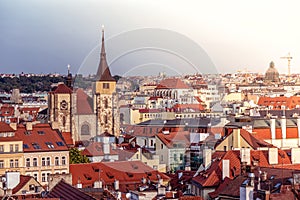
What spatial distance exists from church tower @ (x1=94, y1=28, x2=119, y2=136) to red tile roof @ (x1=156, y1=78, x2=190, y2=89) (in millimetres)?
38865

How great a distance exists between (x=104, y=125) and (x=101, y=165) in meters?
47.5

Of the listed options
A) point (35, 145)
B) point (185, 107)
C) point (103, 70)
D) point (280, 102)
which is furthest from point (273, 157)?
point (280, 102)

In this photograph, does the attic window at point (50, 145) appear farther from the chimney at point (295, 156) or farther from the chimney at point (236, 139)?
the chimney at point (295, 156)

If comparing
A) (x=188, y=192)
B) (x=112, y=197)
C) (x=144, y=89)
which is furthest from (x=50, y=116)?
(x=144, y=89)

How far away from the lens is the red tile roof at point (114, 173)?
48469 mm

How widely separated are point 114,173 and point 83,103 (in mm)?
50696

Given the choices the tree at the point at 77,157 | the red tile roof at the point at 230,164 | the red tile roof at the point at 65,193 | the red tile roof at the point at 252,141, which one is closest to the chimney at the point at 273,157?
the red tile roof at the point at 230,164

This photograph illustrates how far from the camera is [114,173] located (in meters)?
50.0

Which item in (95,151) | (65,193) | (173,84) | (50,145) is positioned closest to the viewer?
(65,193)

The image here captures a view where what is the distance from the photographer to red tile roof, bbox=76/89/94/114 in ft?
325

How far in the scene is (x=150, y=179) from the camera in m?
49.3

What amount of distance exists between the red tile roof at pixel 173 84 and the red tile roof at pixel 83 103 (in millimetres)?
44559

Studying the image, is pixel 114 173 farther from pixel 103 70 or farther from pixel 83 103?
pixel 103 70

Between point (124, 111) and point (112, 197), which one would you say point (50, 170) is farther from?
point (124, 111)
